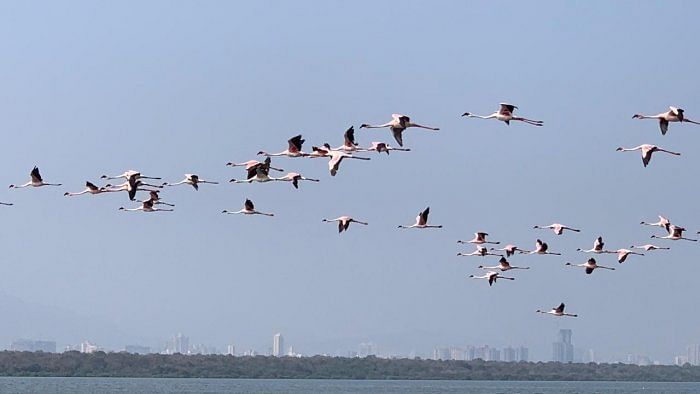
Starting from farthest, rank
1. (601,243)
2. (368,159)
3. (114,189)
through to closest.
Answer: (601,243), (114,189), (368,159)

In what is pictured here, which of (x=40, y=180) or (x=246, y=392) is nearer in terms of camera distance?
(x=40, y=180)

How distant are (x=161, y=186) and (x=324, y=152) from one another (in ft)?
24.1

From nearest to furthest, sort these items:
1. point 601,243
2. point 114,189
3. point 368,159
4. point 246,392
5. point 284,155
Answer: point 368,159, point 284,155, point 114,189, point 601,243, point 246,392

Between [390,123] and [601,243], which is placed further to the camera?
[601,243]

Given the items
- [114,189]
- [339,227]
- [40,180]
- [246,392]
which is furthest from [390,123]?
[246,392]

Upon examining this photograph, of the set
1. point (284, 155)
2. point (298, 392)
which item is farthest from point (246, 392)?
point (284, 155)

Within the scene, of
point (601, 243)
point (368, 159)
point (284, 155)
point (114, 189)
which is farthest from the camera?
point (601, 243)

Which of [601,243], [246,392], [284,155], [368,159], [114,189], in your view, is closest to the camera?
[368,159]

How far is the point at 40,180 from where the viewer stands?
50.7 meters

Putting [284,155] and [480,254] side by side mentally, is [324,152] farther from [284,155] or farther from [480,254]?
[480,254]

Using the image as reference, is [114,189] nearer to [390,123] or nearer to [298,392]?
[390,123]

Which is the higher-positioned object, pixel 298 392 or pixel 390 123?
pixel 390 123

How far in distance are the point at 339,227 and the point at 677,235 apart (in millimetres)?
12292

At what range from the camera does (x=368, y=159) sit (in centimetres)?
4131
